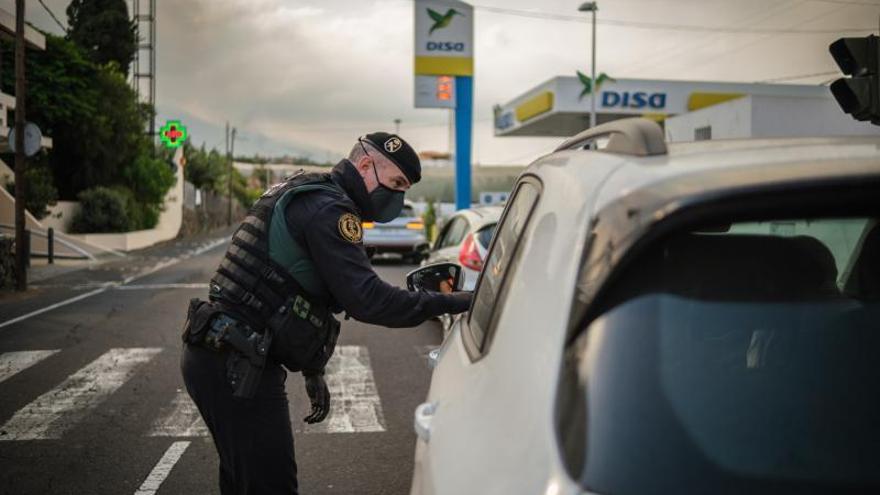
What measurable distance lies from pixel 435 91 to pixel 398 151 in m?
25.1

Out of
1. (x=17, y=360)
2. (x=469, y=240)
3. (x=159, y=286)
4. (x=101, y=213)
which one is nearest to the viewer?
(x=17, y=360)

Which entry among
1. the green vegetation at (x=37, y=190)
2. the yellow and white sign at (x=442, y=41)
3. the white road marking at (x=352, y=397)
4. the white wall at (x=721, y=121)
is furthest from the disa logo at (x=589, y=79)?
the white road marking at (x=352, y=397)

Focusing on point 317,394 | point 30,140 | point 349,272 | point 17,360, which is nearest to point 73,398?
point 17,360

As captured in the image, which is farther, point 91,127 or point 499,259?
point 91,127

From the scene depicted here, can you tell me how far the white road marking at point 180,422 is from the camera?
5.83 m

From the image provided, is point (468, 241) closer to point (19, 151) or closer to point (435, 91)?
point (19, 151)

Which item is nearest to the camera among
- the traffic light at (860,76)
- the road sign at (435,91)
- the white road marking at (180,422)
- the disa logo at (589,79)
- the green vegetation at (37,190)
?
the white road marking at (180,422)

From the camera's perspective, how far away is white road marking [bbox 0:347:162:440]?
19.5 ft

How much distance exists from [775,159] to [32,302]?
591 inches

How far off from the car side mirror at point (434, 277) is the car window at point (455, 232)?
6932 millimetres

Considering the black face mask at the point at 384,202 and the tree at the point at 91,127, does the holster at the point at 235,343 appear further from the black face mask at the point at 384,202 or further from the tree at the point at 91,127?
the tree at the point at 91,127

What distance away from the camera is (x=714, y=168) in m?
1.42

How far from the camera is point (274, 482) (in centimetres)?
289

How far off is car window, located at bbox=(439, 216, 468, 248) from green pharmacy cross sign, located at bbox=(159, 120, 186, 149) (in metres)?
31.0
